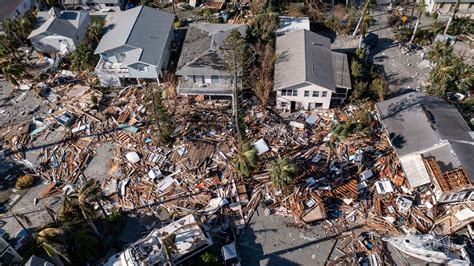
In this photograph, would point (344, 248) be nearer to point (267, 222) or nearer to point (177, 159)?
point (267, 222)

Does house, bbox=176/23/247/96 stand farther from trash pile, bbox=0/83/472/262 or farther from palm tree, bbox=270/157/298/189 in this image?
palm tree, bbox=270/157/298/189

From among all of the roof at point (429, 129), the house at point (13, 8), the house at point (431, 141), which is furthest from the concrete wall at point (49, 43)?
the house at point (431, 141)

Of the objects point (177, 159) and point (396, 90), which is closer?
point (177, 159)

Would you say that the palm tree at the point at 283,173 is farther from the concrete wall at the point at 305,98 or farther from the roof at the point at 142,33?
the roof at the point at 142,33

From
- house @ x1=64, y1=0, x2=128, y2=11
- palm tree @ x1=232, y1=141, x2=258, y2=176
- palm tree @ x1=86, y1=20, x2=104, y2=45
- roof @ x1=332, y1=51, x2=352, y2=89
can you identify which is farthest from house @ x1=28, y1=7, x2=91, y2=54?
roof @ x1=332, y1=51, x2=352, y2=89

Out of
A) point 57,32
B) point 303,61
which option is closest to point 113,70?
point 57,32

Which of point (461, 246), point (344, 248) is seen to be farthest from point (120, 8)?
point (461, 246)

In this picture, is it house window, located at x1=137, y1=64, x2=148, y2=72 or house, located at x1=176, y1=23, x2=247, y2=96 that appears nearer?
house, located at x1=176, y1=23, x2=247, y2=96
